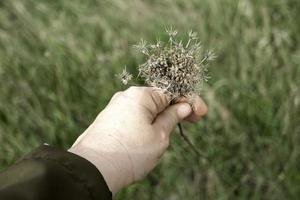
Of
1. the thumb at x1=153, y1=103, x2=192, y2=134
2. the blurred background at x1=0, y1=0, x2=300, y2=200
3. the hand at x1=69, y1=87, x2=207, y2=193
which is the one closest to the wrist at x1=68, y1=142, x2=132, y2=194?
the hand at x1=69, y1=87, x2=207, y2=193

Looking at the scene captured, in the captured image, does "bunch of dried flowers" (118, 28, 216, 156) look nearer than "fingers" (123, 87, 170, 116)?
Yes

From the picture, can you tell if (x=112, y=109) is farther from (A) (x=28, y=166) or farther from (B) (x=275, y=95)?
(B) (x=275, y=95)

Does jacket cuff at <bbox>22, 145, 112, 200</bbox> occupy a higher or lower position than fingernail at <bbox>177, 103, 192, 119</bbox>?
lower

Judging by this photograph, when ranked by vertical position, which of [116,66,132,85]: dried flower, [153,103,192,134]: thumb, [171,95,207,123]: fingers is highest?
[116,66,132,85]: dried flower

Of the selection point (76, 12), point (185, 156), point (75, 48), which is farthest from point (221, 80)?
point (76, 12)

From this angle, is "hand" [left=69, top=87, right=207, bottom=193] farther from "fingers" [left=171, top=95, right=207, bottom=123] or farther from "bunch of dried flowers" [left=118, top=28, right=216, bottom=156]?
"bunch of dried flowers" [left=118, top=28, right=216, bottom=156]

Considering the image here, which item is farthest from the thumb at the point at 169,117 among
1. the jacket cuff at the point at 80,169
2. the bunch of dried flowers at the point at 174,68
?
the jacket cuff at the point at 80,169
